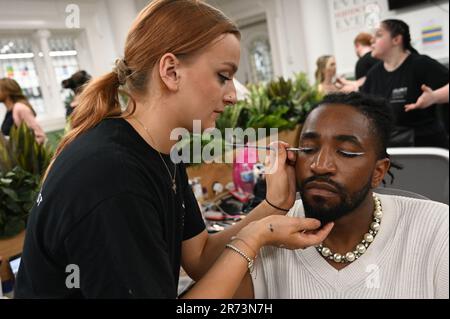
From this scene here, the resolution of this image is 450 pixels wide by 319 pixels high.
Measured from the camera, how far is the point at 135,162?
57 centimetres

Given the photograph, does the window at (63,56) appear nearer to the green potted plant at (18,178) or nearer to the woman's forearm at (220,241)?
the green potted plant at (18,178)

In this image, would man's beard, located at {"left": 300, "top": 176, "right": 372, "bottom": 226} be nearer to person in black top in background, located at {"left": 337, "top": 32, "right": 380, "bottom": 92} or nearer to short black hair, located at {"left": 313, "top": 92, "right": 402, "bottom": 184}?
short black hair, located at {"left": 313, "top": 92, "right": 402, "bottom": 184}

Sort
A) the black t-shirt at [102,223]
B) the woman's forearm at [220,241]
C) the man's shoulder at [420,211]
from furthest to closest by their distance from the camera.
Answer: the woman's forearm at [220,241] → the man's shoulder at [420,211] → the black t-shirt at [102,223]

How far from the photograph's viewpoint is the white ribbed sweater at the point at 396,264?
0.69m

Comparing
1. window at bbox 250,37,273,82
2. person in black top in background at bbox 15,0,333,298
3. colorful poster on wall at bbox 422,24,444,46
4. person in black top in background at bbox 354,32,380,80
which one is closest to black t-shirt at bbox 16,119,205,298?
person in black top in background at bbox 15,0,333,298

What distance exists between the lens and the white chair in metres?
0.87

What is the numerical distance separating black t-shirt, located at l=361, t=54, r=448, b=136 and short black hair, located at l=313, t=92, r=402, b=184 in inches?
2.6

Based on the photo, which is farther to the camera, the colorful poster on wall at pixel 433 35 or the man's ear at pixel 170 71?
the colorful poster on wall at pixel 433 35

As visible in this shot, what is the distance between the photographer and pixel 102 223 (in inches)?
19.0

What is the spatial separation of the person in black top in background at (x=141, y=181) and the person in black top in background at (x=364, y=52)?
1.38 ft

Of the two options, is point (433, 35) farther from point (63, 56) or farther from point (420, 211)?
point (63, 56)

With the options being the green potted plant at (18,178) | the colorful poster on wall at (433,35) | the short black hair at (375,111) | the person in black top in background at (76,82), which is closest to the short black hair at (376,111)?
the short black hair at (375,111)
